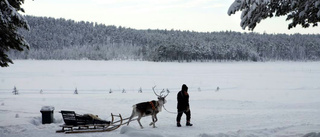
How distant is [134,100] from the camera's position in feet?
67.3

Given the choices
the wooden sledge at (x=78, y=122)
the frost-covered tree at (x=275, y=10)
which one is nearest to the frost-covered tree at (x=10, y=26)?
the wooden sledge at (x=78, y=122)

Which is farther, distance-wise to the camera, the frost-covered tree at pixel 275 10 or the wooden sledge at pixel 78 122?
the wooden sledge at pixel 78 122

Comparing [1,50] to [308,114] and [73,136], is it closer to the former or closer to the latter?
[73,136]

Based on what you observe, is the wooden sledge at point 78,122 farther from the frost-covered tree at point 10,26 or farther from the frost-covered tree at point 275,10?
the frost-covered tree at point 275,10

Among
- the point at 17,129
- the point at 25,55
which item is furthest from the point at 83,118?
the point at 25,55

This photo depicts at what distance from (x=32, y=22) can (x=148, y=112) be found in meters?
200

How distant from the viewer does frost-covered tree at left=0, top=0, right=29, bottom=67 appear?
25.2ft

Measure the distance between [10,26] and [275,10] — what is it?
7.31m

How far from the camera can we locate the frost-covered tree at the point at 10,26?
768cm

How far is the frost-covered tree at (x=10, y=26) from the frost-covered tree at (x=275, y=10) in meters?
5.58

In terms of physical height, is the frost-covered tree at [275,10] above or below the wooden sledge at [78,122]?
above

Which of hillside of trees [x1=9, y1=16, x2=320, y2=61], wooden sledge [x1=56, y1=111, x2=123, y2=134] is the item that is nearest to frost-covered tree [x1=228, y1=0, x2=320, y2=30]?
wooden sledge [x1=56, y1=111, x2=123, y2=134]

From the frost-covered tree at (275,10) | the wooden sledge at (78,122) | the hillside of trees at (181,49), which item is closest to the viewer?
the frost-covered tree at (275,10)

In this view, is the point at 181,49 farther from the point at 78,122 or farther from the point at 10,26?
the point at 10,26
